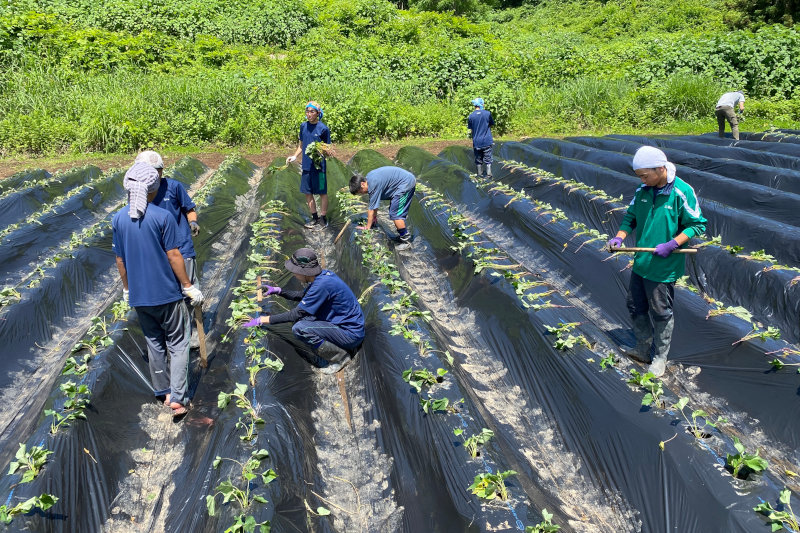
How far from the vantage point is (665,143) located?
1342cm

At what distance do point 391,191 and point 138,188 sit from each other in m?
4.38

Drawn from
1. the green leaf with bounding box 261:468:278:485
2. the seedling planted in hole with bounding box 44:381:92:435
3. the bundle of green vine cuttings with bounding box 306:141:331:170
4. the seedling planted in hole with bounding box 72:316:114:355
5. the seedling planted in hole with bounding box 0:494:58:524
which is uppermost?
the bundle of green vine cuttings with bounding box 306:141:331:170

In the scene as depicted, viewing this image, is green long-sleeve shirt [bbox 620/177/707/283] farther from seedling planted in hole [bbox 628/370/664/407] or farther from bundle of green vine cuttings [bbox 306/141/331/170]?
bundle of green vine cuttings [bbox 306/141/331/170]

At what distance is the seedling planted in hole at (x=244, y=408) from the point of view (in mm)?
4086

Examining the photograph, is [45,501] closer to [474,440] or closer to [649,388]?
[474,440]

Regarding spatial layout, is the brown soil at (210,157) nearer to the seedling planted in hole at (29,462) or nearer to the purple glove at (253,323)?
the purple glove at (253,323)

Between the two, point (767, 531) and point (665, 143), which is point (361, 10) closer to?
point (665, 143)

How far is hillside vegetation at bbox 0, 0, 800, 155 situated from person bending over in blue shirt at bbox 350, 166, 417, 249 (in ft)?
31.9

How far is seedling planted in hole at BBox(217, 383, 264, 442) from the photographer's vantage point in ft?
13.4

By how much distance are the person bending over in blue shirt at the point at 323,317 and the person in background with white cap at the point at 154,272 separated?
2.75 feet

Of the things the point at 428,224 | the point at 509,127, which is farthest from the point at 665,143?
the point at 428,224

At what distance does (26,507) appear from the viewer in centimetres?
324

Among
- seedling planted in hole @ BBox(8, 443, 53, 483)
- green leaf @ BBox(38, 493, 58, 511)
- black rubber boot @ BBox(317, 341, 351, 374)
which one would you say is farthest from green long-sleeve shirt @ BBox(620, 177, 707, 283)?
seedling planted in hole @ BBox(8, 443, 53, 483)

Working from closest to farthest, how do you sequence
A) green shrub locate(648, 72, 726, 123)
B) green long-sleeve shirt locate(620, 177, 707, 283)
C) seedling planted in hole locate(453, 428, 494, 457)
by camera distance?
1. seedling planted in hole locate(453, 428, 494, 457)
2. green long-sleeve shirt locate(620, 177, 707, 283)
3. green shrub locate(648, 72, 726, 123)
